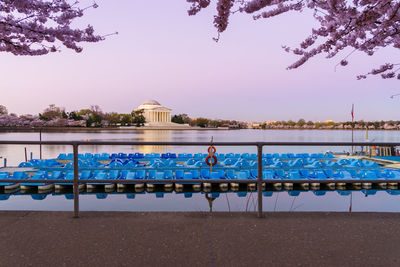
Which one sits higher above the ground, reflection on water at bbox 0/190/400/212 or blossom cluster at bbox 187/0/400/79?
blossom cluster at bbox 187/0/400/79

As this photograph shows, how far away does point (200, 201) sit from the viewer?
21.4 m

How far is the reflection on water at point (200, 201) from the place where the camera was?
19.4 m

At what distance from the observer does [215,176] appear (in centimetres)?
1970

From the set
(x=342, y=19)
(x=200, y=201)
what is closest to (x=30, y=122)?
(x=200, y=201)

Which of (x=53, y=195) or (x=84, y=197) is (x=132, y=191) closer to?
(x=84, y=197)

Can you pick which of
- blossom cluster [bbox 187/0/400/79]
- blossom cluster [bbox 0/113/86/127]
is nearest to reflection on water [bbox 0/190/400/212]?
blossom cluster [bbox 187/0/400/79]
